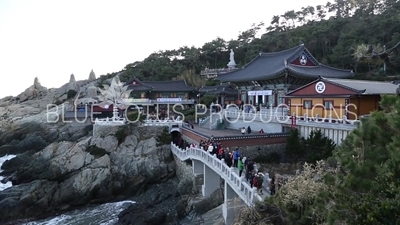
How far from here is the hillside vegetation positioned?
49750mm

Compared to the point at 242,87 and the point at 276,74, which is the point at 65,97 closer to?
the point at 242,87

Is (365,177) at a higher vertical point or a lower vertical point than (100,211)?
higher

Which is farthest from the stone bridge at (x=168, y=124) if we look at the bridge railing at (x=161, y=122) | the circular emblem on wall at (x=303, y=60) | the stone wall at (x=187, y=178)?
the circular emblem on wall at (x=303, y=60)

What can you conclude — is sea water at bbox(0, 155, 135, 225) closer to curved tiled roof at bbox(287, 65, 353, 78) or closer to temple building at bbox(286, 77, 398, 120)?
temple building at bbox(286, 77, 398, 120)

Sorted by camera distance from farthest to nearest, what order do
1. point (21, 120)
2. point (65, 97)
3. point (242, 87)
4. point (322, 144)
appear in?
point (65, 97) → point (21, 120) → point (242, 87) → point (322, 144)

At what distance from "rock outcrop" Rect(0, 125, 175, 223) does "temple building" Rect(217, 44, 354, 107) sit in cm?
1131

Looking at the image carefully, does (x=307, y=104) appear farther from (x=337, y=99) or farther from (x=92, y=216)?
(x=92, y=216)

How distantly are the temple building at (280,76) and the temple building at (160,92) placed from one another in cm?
1623

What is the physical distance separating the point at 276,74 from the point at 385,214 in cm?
2456

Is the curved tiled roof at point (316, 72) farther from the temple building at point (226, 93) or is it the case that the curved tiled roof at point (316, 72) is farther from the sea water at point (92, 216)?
the sea water at point (92, 216)

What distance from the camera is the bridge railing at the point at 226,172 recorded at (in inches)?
557

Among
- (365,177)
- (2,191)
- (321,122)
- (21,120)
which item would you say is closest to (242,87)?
(321,122)

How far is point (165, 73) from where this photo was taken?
228 ft

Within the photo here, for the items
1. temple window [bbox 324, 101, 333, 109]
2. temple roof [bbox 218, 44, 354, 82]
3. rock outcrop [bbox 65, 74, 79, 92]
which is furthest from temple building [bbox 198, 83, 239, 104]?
rock outcrop [bbox 65, 74, 79, 92]
